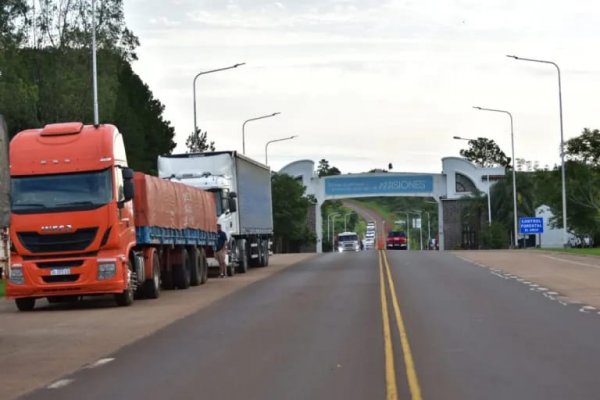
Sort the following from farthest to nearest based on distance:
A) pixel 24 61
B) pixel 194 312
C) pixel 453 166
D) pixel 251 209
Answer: pixel 453 166
pixel 24 61
pixel 251 209
pixel 194 312

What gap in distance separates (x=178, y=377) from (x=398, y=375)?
2524 millimetres

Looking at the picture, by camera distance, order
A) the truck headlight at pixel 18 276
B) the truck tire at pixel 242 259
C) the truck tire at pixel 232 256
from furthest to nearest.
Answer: the truck tire at pixel 242 259 → the truck tire at pixel 232 256 → the truck headlight at pixel 18 276

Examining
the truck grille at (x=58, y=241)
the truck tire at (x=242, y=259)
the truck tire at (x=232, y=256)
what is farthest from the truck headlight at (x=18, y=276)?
the truck tire at (x=242, y=259)

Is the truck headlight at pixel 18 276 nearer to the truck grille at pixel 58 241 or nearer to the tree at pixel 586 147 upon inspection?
the truck grille at pixel 58 241

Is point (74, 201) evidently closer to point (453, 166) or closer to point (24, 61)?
point (24, 61)

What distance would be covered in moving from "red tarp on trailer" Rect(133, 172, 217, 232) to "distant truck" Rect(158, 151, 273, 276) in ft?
4.29

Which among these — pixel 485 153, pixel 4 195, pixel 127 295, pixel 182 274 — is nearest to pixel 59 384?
pixel 4 195

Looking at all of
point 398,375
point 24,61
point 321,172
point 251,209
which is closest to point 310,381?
point 398,375

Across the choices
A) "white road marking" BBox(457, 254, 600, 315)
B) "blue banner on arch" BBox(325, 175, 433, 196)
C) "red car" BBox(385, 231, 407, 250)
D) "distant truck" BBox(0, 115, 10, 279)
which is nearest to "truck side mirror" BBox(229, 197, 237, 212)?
"white road marking" BBox(457, 254, 600, 315)

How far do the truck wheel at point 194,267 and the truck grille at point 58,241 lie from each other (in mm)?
8598

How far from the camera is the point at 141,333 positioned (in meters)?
17.4

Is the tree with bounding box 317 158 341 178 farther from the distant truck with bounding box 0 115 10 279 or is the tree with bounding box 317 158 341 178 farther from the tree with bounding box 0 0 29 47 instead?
the distant truck with bounding box 0 115 10 279

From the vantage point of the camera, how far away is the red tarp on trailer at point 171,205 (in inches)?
1000

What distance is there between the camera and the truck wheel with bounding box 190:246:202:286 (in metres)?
30.8
